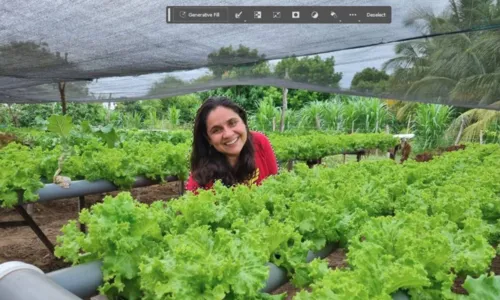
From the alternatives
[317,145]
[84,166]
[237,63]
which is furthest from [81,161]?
[317,145]

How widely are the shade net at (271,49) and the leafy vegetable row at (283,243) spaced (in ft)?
6.75

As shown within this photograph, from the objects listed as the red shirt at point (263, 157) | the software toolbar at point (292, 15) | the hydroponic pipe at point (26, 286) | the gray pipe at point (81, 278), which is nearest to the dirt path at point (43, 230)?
the red shirt at point (263, 157)

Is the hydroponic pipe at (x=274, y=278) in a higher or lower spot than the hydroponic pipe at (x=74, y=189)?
higher

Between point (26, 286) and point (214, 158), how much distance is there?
85.6 inches

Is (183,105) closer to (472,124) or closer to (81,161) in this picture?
(472,124)

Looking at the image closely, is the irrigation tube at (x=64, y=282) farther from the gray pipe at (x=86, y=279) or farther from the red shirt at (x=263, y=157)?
the red shirt at (x=263, y=157)

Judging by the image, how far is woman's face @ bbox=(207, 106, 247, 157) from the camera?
3221 millimetres

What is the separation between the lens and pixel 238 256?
5.41 feet

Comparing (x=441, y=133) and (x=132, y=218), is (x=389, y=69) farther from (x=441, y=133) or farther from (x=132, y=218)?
(x=441, y=133)

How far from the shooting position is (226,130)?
3.24 metres

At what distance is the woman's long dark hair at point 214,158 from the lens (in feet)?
10.8

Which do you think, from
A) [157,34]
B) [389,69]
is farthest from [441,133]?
[157,34]

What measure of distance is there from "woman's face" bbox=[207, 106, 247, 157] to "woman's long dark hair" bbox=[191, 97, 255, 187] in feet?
0.16

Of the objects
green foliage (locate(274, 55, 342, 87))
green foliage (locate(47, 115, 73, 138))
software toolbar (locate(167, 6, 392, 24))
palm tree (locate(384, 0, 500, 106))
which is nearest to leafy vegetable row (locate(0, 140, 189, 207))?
green foliage (locate(47, 115, 73, 138))
